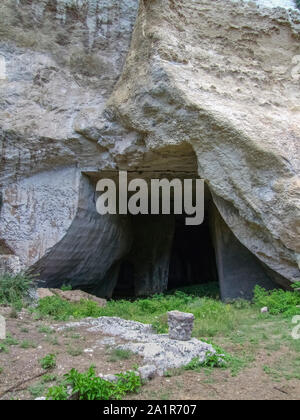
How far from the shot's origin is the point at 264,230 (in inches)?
283

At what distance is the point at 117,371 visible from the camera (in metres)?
3.57

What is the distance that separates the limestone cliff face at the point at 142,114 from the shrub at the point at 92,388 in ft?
14.5

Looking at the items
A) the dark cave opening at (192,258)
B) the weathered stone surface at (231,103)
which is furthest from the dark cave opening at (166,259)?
the weathered stone surface at (231,103)

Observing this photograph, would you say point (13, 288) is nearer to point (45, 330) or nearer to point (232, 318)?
point (45, 330)

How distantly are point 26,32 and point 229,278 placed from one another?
705 cm

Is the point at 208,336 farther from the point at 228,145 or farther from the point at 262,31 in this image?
the point at 262,31

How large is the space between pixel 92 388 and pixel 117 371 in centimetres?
55

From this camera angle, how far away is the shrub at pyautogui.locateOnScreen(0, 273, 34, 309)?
641 centimetres

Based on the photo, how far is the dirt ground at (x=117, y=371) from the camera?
3.19 metres

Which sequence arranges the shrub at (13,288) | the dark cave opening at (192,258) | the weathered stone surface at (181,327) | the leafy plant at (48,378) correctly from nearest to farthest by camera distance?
the leafy plant at (48,378) → the weathered stone surface at (181,327) → the shrub at (13,288) → the dark cave opening at (192,258)

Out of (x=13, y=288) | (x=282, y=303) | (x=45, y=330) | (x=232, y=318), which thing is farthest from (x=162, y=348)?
(x=13, y=288)

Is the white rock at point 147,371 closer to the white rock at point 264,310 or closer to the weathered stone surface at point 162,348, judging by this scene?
the weathered stone surface at point 162,348

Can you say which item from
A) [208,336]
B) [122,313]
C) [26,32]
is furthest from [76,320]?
[26,32]
